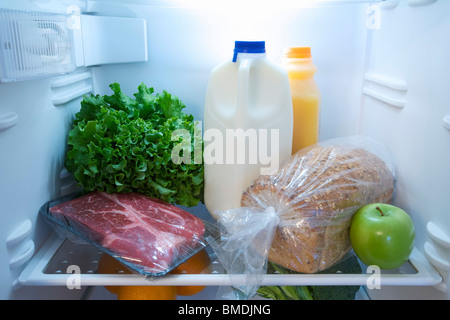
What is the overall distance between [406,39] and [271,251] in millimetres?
655

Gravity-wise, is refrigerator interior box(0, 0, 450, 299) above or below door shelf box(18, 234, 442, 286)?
above

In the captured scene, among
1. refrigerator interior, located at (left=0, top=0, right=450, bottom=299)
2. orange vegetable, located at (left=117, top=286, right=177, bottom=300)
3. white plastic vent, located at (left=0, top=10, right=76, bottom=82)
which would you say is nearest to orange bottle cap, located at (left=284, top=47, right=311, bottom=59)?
refrigerator interior, located at (left=0, top=0, right=450, bottom=299)

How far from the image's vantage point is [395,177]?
1116mm

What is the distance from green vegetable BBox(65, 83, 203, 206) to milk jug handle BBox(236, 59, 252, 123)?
19cm

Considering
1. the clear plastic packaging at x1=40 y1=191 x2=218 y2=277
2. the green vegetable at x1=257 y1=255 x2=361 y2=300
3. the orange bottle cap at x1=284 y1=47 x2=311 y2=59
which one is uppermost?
the orange bottle cap at x1=284 y1=47 x2=311 y2=59

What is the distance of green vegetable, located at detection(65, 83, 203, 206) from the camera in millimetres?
1021

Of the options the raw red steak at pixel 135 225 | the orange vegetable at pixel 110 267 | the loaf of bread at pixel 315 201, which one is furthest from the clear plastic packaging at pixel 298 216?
the orange vegetable at pixel 110 267

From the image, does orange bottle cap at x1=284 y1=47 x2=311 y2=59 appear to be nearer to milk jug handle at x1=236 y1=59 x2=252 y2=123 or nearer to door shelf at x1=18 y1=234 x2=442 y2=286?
milk jug handle at x1=236 y1=59 x2=252 y2=123

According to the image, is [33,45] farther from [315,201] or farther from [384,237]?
[384,237]

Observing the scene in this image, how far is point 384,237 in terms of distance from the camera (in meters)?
0.86

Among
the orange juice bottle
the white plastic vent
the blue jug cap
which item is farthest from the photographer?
the orange juice bottle

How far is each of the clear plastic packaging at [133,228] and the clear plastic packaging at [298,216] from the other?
0.09 m

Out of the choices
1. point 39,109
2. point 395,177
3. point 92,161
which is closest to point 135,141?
point 92,161
